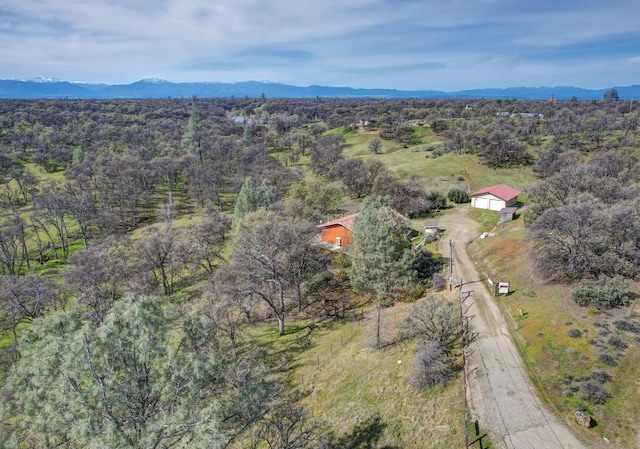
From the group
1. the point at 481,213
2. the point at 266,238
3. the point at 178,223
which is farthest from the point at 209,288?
the point at 481,213

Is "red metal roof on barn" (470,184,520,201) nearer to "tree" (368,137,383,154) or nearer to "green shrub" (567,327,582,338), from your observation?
"green shrub" (567,327,582,338)

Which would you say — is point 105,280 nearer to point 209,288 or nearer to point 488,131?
point 209,288

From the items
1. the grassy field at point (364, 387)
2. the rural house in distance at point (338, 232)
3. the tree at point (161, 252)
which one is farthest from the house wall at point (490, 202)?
the tree at point (161, 252)

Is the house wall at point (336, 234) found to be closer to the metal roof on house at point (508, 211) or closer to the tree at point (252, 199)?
the tree at point (252, 199)

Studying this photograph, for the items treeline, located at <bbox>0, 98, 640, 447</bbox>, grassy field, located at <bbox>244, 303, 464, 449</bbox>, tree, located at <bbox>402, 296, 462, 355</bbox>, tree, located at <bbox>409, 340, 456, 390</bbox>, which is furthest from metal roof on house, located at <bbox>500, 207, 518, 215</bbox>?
tree, located at <bbox>409, 340, 456, 390</bbox>

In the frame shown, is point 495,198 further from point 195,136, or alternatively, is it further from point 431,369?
point 195,136
